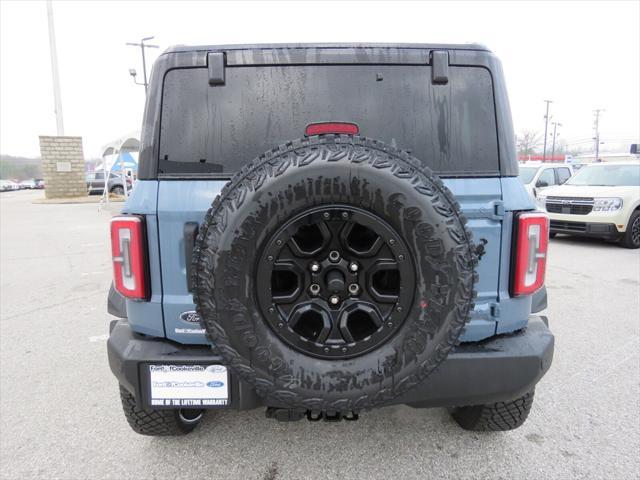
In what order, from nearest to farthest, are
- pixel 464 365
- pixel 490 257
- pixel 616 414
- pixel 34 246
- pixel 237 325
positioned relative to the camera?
pixel 237 325, pixel 464 365, pixel 490 257, pixel 616 414, pixel 34 246

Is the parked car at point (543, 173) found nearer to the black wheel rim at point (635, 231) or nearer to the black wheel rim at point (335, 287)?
the black wheel rim at point (635, 231)

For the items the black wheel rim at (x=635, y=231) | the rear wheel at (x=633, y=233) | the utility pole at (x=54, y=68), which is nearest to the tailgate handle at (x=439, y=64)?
the rear wheel at (x=633, y=233)

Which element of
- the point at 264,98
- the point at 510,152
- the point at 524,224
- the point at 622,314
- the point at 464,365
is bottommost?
the point at 622,314

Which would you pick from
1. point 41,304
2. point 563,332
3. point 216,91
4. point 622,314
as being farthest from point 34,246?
point 622,314

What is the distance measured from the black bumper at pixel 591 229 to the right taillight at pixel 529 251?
26.4ft

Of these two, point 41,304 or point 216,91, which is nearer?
point 216,91

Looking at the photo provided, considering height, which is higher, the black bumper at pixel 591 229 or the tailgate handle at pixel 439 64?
the tailgate handle at pixel 439 64

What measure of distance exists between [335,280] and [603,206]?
9097 mm

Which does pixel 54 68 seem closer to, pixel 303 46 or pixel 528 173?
pixel 528 173

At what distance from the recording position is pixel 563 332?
4254 millimetres

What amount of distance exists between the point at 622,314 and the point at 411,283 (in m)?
4.36

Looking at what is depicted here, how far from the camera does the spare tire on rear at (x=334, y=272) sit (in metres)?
1.62

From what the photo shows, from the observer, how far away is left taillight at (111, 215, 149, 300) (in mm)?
1967

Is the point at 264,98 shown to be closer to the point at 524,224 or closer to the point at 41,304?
the point at 524,224
